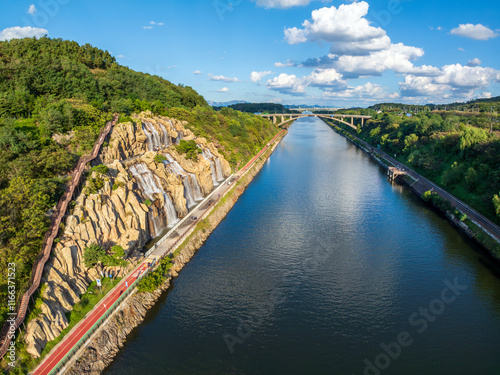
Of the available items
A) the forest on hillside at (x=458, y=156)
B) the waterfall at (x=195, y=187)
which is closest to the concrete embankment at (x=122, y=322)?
the waterfall at (x=195, y=187)

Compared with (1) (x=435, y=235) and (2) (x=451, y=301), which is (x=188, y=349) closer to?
(2) (x=451, y=301)

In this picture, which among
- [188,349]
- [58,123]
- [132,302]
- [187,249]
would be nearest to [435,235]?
[187,249]

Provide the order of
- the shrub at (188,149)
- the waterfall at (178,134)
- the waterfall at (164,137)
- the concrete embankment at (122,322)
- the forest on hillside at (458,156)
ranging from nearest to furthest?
the concrete embankment at (122,322), the forest on hillside at (458,156), the shrub at (188,149), the waterfall at (164,137), the waterfall at (178,134)

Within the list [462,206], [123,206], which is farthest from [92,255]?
[462,206]

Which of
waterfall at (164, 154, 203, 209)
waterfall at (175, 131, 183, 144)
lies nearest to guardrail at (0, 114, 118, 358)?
A: waterfall at (164, 154, 203, 209)

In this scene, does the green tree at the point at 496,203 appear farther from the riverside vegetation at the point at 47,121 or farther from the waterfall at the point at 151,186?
the riverside vegetation at the point at 47,121
